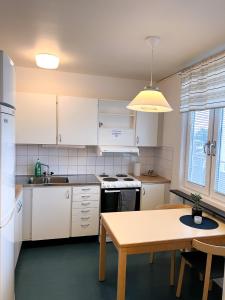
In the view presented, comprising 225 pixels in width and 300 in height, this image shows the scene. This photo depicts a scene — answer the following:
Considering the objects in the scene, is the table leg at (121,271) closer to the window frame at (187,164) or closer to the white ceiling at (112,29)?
the window frame at (187,164)

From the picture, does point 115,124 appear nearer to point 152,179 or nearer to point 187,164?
point 152,179

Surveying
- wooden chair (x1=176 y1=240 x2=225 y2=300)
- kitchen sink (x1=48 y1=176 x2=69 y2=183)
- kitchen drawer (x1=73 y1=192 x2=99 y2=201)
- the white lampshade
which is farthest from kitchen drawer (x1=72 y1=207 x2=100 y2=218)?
the white lampshade

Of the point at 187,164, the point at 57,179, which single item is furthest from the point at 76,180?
the point at 187,164

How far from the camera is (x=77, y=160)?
379 centimetres

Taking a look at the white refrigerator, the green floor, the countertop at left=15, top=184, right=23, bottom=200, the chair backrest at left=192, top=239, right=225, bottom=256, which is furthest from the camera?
the countertop at left=15, top=184, right=23, bottom=200

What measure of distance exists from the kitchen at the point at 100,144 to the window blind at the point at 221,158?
2cm

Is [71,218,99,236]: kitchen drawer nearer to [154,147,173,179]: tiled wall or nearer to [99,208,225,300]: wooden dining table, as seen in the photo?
[99,208,225,300]: wooden dining table

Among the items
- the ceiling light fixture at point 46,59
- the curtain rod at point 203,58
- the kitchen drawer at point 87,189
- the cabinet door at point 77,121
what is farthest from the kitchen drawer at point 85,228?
the curtain rod at point 203,58

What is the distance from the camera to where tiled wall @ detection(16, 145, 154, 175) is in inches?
142

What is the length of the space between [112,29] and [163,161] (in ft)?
7.41

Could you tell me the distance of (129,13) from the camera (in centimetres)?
179

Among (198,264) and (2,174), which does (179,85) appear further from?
(2,174)

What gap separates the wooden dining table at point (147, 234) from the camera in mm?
1870

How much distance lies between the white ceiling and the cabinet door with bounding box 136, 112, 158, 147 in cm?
87
